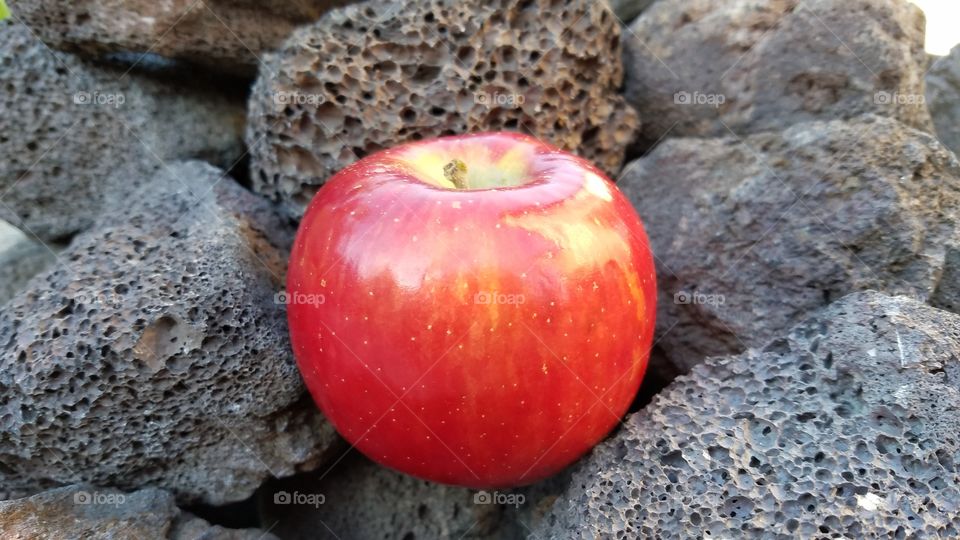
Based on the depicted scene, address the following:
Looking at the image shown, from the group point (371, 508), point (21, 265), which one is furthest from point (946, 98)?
point (21, 265)

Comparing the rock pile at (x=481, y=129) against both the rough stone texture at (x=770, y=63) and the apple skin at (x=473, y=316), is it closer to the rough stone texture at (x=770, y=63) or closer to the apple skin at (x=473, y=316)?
the rough stone texture at (x=770, y=63)

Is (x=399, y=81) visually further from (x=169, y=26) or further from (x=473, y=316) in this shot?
(x=473, y=316)

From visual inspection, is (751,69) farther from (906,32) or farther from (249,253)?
(249,253)

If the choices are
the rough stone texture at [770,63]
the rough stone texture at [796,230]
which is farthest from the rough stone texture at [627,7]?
the rough stone texture at [796,230]

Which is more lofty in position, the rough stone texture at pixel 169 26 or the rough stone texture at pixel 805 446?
the rough stone texture at pixel 169 26

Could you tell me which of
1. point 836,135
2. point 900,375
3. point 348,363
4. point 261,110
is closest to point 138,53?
point 261,110
